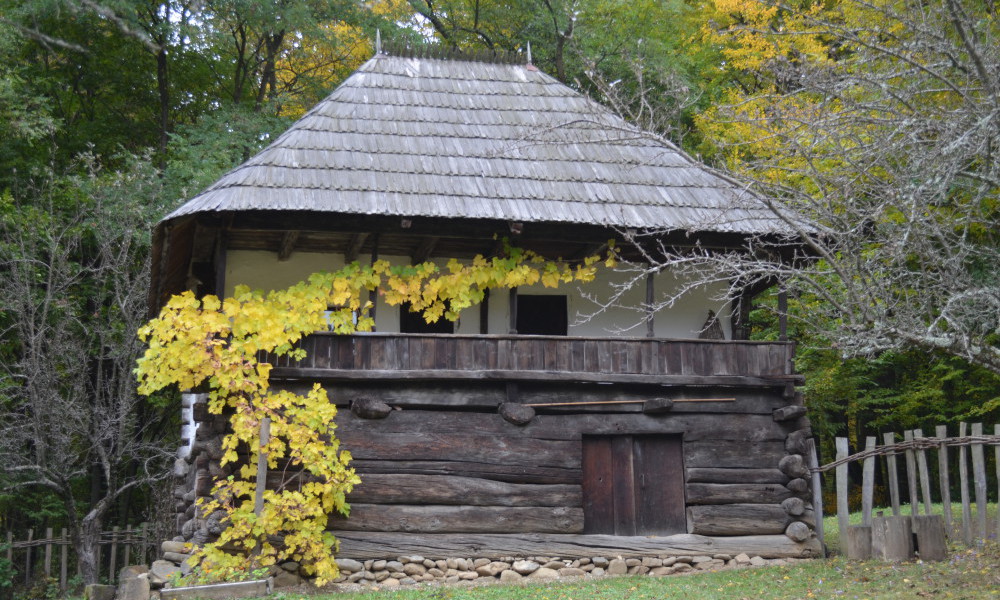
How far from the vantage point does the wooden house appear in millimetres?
12102

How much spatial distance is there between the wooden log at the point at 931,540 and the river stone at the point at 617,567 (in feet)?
11.7

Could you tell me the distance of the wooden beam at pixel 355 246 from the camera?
41.3 ft

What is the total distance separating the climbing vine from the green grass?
0.72 meters

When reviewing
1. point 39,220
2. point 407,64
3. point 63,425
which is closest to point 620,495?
point 407,64

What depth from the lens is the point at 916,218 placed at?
795 centimetres

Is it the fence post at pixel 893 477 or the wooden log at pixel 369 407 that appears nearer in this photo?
the fence post at pixel 893 477

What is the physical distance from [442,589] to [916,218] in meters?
6.46

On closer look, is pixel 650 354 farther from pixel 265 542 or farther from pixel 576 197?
pixel 265 542

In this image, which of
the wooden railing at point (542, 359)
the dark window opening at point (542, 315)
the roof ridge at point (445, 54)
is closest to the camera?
the wooden railing at point (542, 359)

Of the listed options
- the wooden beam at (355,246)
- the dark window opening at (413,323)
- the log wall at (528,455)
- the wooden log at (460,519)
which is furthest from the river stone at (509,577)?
the wooden beam at (355,246)

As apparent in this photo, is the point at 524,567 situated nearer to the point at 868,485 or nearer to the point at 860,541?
the point at 860,541

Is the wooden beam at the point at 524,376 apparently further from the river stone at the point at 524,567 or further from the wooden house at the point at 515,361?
the river stone at the point at 524,567

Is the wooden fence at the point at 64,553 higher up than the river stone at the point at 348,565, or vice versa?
the river stone at the point at 348,565

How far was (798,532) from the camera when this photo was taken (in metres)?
13.0
